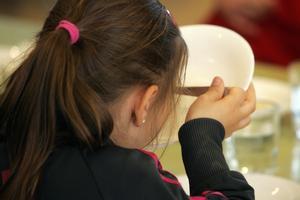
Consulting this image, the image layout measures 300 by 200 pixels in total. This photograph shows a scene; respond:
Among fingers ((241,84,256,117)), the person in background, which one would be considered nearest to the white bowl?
fingers ((241,84,256,117))

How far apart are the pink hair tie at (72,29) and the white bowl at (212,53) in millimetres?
199

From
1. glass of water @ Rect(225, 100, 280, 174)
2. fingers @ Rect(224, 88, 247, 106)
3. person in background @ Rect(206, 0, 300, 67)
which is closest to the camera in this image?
fingers @ Rect(224, 88, 247, 106)

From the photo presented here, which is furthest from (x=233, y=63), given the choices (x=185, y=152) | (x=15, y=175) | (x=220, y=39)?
(x=15, y=175)

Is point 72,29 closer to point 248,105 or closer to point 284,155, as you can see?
point 248,105

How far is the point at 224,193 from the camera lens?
0.55 m

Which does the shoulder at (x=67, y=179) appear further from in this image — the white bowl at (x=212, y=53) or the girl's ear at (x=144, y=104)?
the white bowl at (x=212, y=53)

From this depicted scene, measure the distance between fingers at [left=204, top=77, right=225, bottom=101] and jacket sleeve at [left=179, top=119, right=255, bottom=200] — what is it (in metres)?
0.04

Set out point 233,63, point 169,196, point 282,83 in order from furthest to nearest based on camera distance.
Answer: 1. point 282,83
2. point 233,63
3. point 169,196

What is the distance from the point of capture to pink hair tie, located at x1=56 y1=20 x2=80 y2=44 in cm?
53

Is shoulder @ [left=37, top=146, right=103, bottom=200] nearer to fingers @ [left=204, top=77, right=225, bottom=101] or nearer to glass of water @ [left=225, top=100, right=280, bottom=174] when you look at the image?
fingers @ [left=204, top=77, right=225, bottom=101]

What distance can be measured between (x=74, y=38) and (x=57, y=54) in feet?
0.07

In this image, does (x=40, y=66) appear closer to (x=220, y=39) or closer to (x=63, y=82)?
(x=63, y=82)

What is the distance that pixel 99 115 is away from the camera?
0.53 m

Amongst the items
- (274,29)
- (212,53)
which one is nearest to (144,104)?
(212,53)
